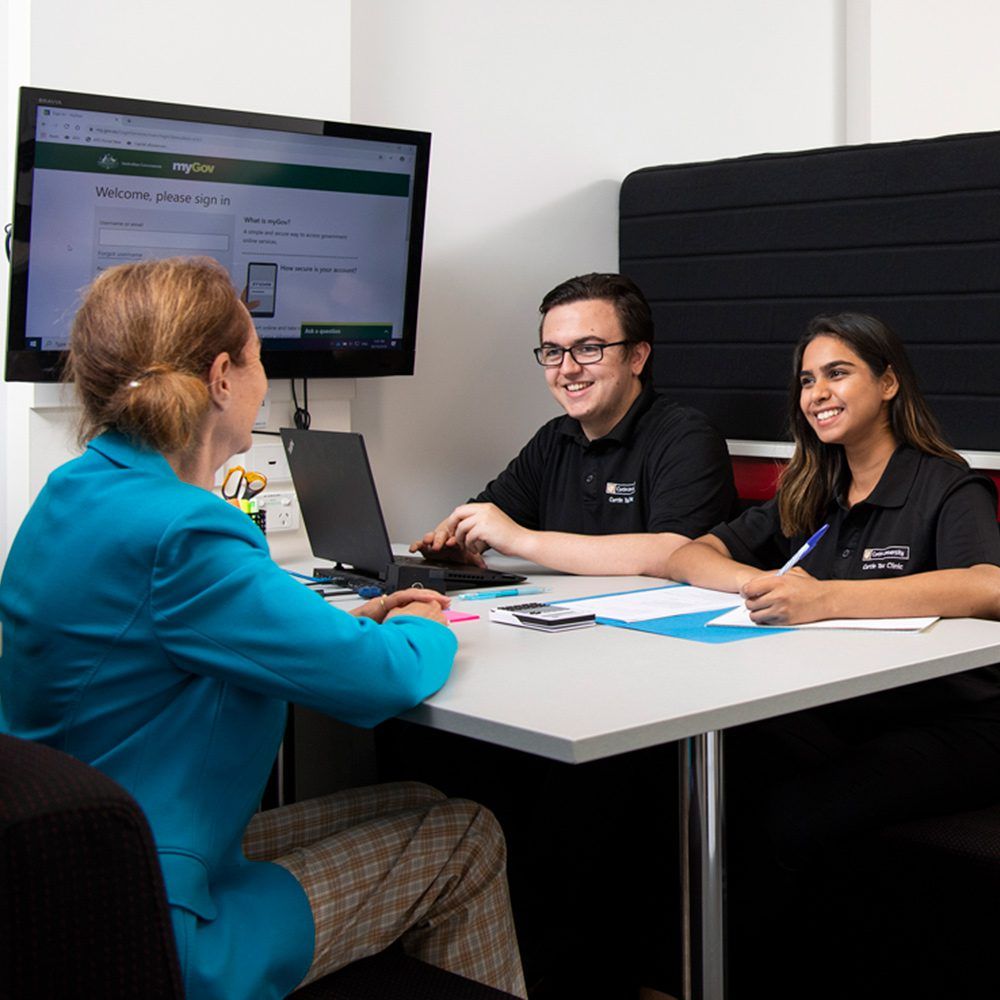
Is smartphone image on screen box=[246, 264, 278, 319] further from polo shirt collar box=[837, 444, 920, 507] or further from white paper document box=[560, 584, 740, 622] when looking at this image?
polo shirt collar box=[837, 444, 920, 507]

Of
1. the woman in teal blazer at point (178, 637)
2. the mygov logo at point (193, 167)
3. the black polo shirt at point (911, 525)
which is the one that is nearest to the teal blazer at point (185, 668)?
the woman in teal blazer at point (178, 637)

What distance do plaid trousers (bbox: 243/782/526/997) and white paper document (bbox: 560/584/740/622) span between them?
1.48 ft

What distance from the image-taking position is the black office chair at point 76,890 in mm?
854

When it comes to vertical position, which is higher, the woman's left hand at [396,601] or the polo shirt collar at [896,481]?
the polo shirt collar at [896,481]

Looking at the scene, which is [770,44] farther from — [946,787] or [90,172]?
[946,787]

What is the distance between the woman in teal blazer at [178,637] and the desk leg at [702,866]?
0.36 meters

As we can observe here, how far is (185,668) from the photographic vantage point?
4.42ft

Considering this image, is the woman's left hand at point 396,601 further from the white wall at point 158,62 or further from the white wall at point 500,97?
the white wall at point 500,97

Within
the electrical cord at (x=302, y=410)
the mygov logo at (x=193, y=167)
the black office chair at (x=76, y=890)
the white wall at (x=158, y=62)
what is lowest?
the black office chair at (x=76, y=890)

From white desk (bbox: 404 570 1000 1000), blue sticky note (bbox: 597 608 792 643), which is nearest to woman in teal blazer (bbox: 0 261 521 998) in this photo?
white desk (bbox: 404 570 1000 1000)

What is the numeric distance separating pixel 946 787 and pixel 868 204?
4.87ft

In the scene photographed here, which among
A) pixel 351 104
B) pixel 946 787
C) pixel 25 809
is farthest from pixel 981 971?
pixel 351 104

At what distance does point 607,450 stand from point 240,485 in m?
0.77

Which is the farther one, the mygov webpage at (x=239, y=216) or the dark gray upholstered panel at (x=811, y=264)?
the dark gray upholstered panel at (x=811, y=264)
